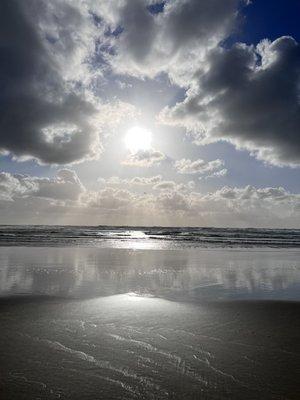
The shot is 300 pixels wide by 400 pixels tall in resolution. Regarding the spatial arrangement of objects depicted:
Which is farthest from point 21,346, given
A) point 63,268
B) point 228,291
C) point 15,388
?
point 63,268

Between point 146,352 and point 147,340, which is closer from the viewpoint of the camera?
point 146,352

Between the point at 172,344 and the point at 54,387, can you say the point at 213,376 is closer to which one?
the point at 172,344

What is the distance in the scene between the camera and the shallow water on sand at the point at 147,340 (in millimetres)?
4547

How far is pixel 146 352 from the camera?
18.4ft

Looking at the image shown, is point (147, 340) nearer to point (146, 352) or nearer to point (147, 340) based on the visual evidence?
point (147, 340)

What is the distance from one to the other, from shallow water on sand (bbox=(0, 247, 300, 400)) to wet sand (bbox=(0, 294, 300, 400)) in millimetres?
16

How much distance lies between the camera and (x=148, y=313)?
7957 millimetres

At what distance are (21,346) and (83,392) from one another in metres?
1.90

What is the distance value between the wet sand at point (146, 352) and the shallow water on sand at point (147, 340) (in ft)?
0.05

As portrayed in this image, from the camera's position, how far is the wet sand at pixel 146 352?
14.7 ft

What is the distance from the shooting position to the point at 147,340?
617 centimetres

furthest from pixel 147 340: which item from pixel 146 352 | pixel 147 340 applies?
pixel 146 352

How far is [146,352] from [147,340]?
560mm

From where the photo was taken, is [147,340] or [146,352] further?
[147,340]
